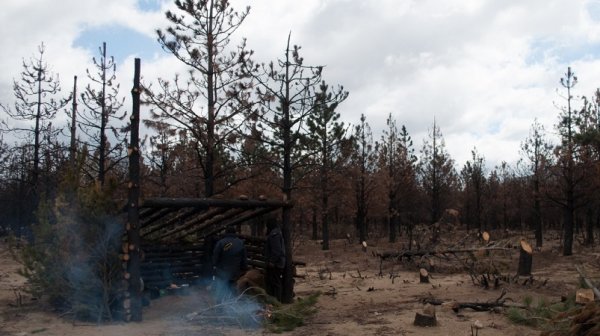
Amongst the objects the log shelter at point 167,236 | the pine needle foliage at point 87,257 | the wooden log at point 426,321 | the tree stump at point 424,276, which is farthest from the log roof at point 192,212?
the tree stump at point 424,276

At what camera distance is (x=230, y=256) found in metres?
10.7

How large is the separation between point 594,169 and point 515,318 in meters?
15.5

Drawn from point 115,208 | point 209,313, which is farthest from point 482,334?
point 115,208

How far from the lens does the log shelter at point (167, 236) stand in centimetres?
890

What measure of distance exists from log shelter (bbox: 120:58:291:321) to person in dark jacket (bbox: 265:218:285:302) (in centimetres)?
44

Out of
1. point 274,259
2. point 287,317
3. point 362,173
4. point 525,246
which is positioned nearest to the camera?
point 287,317

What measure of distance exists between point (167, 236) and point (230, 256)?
2.00 meters

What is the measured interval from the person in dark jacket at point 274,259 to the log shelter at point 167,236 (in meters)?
0.44

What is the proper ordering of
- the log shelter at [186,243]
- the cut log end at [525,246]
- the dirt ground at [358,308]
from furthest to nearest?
the cut log end at [525,246] < the log shelter at [186,243] < the dirt ground at [358,308]

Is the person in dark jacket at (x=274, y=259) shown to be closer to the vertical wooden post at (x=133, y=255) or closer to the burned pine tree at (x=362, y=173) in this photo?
the vertical wooden post at (x=133, y=255)

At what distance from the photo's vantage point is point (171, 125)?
16047 mm

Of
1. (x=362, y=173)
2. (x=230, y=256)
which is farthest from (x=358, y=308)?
(x=362, y=173)

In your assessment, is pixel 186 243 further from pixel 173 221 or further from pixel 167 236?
pixel 173 221

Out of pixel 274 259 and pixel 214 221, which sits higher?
pixel 214 221
